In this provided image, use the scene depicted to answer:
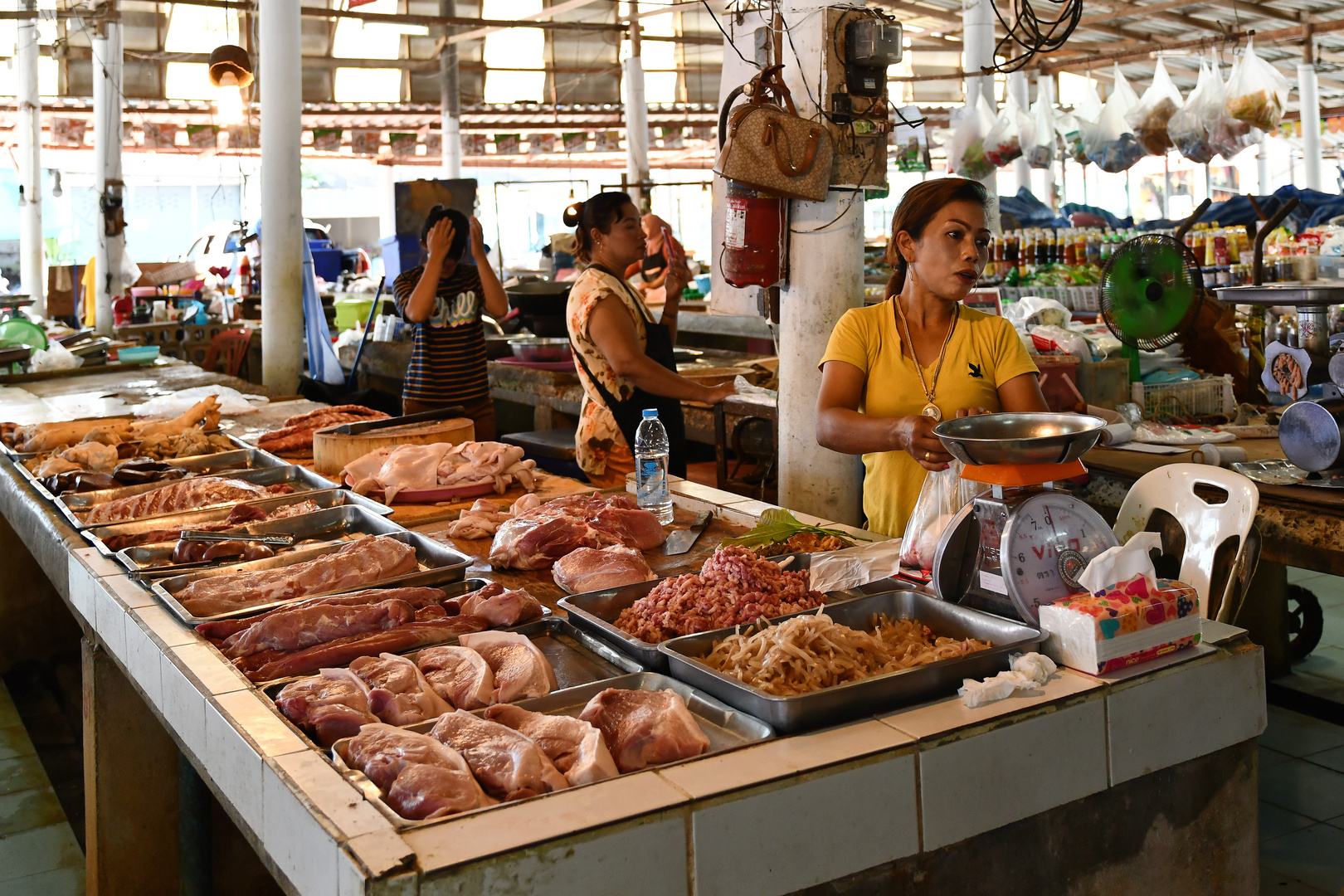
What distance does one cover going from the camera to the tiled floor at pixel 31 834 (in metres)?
3.61

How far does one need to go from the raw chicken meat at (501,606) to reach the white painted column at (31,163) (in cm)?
1282

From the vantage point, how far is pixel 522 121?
59.9ft

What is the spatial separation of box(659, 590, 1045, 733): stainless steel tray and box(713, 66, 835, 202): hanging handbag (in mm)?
2088

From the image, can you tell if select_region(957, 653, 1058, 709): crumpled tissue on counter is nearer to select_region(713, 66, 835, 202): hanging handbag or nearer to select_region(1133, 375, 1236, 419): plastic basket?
select_region(713, 66, 835, 202): hanging handbag

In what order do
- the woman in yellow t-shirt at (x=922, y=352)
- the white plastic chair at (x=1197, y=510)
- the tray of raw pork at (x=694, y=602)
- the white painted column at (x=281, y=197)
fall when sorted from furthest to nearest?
the white painted column at (x=281, y=197) < the woman in yellow t-shirt at (x=922, y=352) < the white plastic chair at (x=1197, y=510) < the tray of raw pork at (x=694, y=602)

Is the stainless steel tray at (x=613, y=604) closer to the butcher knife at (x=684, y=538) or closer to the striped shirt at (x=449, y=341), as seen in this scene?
the butcher knife at (x=684, y=538)

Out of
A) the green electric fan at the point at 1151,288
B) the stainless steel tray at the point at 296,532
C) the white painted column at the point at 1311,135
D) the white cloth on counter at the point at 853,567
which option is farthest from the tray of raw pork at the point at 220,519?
the white painted column at the point at 1311,135

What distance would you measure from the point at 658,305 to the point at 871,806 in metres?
7.39

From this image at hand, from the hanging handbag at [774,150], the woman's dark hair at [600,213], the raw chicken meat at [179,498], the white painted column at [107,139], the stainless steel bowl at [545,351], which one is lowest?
the raw chicken meat at [179,498]

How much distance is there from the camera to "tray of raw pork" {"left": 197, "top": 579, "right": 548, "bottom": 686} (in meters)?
2.12

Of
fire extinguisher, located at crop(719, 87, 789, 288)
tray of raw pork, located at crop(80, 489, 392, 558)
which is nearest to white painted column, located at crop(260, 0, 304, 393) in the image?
fire extinguisher, located at crop(719, 87, 789, 288)

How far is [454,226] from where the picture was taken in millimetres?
4992

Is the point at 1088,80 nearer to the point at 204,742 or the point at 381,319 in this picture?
the point at 381,319

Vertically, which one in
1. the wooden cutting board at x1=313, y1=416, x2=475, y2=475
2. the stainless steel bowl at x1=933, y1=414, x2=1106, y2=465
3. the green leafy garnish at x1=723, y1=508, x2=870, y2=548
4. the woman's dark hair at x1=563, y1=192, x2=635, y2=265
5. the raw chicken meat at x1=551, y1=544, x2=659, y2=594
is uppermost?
the woman's dark hair at x1=563, y1=192, x2=635, y2=265
